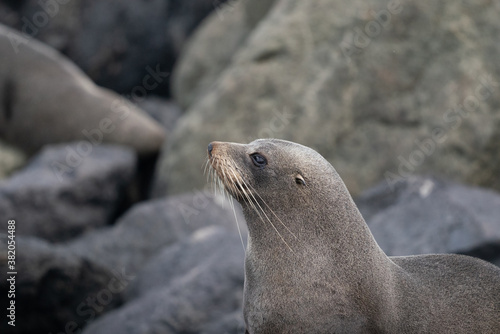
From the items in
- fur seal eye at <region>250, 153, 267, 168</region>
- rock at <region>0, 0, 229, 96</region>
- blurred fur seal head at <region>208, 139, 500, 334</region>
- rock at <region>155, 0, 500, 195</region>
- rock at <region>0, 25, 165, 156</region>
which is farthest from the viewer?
rock at <region>0, 0, 229, 96</region>

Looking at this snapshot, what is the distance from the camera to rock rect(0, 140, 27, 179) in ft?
37.0

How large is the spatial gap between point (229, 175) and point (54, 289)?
309cm

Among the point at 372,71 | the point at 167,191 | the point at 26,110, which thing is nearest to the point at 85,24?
the point at 26,110

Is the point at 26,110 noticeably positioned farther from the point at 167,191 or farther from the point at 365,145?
the point at 365,145


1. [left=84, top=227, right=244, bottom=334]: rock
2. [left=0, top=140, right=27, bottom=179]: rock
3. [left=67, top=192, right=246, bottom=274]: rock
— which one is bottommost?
[left=0, top=140, right=27, bottom=179]: rock

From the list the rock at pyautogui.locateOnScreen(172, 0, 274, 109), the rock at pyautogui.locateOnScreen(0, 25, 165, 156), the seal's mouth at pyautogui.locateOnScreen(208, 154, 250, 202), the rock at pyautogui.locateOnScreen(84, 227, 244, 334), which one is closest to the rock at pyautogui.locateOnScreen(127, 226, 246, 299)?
the rock at pyautogui.locateOnScreen(84, 227, 244, 334)

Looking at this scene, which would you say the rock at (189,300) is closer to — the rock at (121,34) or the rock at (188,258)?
the rock at (188,258)

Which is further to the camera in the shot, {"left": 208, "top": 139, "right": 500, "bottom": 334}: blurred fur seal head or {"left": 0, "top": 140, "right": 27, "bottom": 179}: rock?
{"left": 0, "top": 140, "right": 27, "bottom": 179}: rock

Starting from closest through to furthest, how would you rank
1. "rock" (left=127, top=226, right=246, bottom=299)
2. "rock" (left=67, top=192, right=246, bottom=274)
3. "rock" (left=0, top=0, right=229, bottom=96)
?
A: 1. "rock" (left=127, top=226, right=246, bottom=299)
2. "rock" (left=67, top=192, right=246, bottom=274)
3. "rock" (left=0, top=0, right=229, bottom=96)

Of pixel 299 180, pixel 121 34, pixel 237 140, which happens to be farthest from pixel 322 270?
pixel 121 34

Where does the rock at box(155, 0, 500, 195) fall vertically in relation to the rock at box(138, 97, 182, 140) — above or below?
above

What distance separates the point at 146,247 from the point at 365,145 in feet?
9.59

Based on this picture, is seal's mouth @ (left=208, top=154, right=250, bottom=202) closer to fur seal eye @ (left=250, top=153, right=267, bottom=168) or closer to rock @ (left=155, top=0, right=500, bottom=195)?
fur seal eye @ (left=250, top=153, right=267, bottom=168)

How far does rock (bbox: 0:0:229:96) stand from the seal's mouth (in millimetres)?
12606
